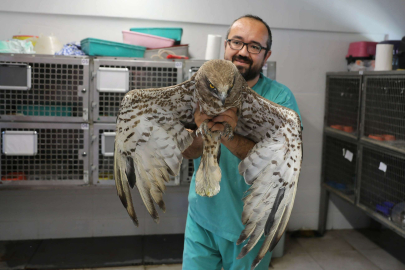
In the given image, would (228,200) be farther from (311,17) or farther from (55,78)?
(311,17)

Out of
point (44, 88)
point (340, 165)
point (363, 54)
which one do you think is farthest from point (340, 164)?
point (44, 88)

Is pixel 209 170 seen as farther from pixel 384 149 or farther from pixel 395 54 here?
pixel 395 54

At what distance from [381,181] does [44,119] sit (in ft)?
8.62

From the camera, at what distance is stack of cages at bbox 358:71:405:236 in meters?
2.78

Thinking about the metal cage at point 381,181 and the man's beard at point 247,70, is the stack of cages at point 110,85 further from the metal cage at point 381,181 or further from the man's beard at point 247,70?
the metal cage at point 381,181

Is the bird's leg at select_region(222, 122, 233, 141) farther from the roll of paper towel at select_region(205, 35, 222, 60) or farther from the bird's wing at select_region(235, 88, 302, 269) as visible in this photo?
the roll of paper towel at select_region(205, 35, 222, 60)

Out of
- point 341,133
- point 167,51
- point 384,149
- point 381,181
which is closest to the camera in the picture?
point 384,149

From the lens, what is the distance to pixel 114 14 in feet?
10.5

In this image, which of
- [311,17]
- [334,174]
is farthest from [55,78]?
[334,174]

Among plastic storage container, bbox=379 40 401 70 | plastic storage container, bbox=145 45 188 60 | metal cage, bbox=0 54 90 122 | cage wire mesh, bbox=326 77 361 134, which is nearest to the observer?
metal cage, bbox=0 54 90 122

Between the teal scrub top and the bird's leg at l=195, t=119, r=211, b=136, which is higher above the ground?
the bird's leg at l=195, t=119, r=211, b=136

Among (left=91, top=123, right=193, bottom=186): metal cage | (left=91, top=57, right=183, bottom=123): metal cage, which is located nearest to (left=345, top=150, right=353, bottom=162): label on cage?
(left=91, top=123, right=193, bottom=186): metal cage

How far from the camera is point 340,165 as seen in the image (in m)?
3.53

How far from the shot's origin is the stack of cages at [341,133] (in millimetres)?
3297
